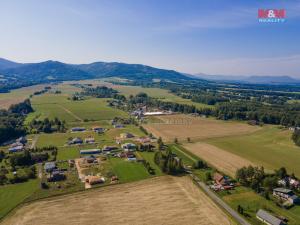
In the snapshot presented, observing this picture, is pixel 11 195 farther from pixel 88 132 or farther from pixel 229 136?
pixel 229 136

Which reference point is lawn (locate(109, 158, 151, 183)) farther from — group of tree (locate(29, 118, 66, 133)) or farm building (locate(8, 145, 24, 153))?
group of tree (locate(29, 118, 66, 133))

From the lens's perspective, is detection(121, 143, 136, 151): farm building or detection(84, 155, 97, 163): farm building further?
detection(121, 143, 136, 151): farm building

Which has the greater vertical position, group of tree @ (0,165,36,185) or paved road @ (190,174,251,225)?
paved road @ (190,174,251,225)

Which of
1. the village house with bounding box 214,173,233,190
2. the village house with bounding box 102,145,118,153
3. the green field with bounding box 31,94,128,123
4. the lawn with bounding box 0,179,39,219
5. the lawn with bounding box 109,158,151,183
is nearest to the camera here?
the lawn with bounding box 0,179,39,219

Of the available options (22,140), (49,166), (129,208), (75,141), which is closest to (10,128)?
(22,140)

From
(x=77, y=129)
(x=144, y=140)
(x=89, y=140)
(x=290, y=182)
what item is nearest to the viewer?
(x=290, y=182)

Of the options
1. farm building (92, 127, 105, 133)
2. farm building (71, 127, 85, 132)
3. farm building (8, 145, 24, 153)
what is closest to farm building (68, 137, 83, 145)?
farm building (8, 145, 24, 153)

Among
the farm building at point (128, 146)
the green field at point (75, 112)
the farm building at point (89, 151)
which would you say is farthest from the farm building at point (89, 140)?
the green field at point (75, 112)

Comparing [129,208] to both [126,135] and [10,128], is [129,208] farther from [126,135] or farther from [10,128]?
[10,128]
